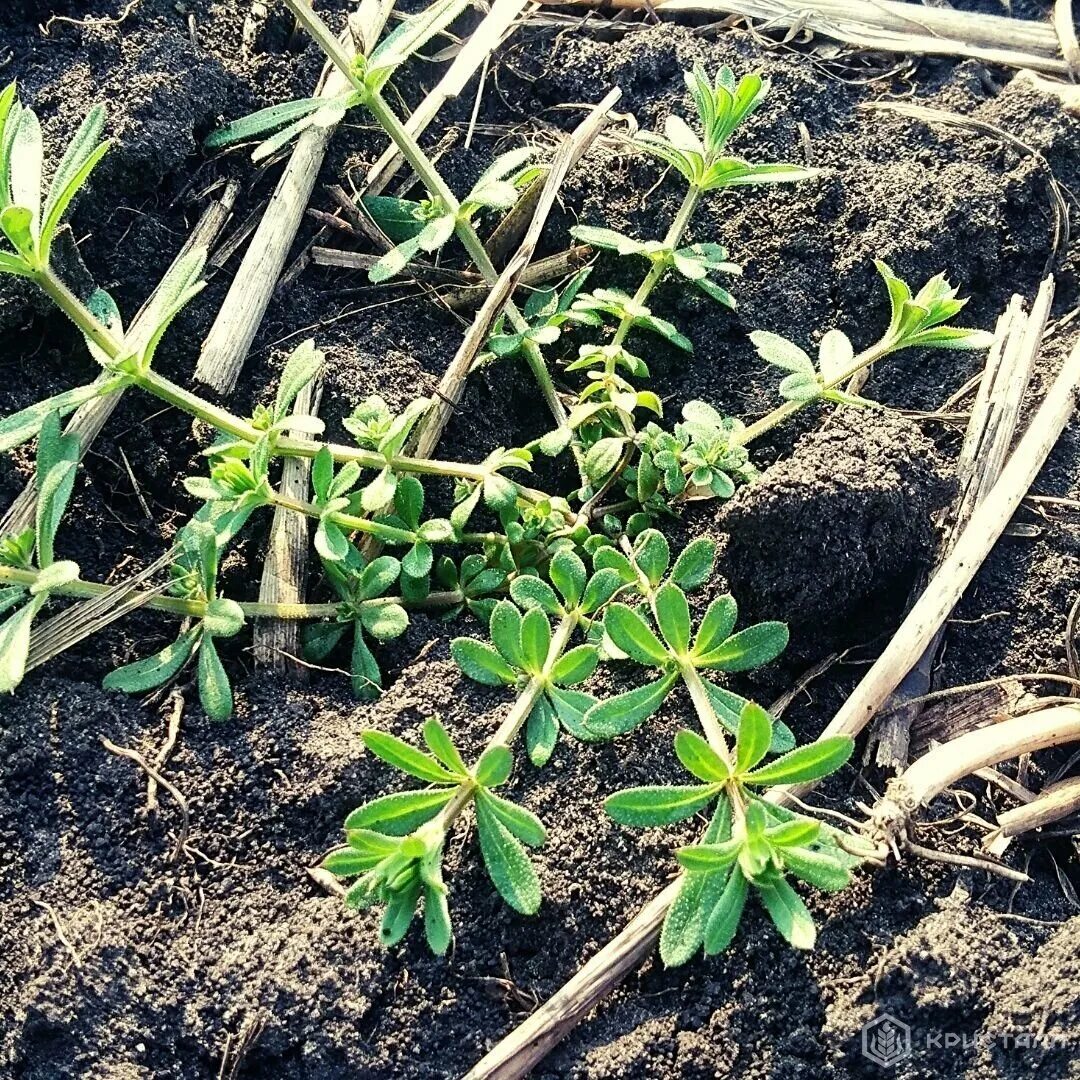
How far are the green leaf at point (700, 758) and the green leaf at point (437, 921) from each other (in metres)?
0.52

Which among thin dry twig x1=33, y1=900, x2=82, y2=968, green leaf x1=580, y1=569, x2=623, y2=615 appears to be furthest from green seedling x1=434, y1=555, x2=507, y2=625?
thin dry twig x1=33, y1=900, x2=82, y2=968

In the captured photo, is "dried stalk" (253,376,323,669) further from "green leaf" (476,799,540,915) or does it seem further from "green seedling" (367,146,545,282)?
"green leaf" (476,799,540,915)

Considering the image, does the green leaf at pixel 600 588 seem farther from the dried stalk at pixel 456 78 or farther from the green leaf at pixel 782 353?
the dried stalk at pixel 456 78

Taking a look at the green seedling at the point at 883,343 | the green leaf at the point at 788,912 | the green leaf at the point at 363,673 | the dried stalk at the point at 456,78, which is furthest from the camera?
the dried stalk at the point at 456,78

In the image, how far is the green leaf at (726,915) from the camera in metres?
1.91

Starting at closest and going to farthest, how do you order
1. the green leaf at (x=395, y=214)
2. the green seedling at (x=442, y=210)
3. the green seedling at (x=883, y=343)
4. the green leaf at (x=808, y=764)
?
the green leaf at (x=808, y=764)
the green seedling at (x=883, y=343)
the green seedling at (x=442, y=210)
the green leaf at (x=395, y=214)

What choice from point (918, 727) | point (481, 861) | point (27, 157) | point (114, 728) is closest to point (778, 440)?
point (918, 727)

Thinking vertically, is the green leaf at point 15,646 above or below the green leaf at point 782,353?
above

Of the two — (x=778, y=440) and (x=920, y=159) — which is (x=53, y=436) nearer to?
(x=778, y=440)

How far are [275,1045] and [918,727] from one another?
59.9 inches

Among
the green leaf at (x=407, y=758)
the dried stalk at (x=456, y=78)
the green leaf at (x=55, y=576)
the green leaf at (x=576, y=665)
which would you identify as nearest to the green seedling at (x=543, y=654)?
the green leaf at (x=576, y=665)

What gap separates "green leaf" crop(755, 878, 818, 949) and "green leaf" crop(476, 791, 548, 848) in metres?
0.42

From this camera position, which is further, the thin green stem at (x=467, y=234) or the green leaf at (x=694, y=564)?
the thin green stem at (x=467, y=234)

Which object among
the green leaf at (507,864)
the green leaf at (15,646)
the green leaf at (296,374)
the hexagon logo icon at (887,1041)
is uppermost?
the green leaf at (296,374)
